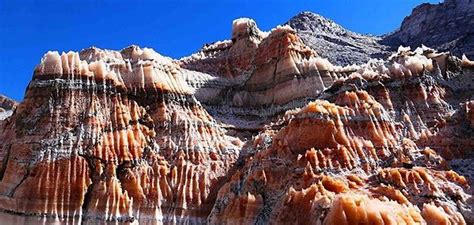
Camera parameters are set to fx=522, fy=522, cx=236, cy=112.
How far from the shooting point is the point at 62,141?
134 feet

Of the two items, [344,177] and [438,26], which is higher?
[438,26]

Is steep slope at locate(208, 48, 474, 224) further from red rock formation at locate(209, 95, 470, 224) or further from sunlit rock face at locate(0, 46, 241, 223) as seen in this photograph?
sunlit rock face at locate(0, 46, 241, 223)

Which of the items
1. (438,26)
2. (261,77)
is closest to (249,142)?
(261,77)

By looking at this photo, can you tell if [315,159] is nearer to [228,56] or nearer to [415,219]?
[415,219]

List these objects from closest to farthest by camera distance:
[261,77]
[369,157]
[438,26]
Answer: [369,157] → [261,77] → [438,26]

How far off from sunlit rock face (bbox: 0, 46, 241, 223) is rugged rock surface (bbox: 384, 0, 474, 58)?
61.3m

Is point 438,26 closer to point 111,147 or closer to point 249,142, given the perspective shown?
point 249,142

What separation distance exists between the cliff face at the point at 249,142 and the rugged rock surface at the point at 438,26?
53.1 m

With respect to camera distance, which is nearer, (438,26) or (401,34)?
(438,26)

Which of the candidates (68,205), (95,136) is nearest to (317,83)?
(95,136)

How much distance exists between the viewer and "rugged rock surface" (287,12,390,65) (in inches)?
3826

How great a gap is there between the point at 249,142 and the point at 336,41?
225 ft

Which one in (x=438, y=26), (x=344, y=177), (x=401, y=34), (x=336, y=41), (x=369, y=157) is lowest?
(x=344, y=177)

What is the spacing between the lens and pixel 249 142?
147 feet
